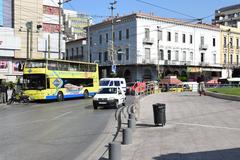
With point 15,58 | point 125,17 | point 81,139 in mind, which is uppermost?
point 125,17

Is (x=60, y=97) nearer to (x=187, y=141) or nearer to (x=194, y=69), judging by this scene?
(x=187, y=141)

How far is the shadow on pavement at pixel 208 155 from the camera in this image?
27.5 feet

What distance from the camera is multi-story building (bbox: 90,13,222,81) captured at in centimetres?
6938

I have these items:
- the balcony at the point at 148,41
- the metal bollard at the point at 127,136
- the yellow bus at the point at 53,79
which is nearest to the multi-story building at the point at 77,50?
the balcony at the point at 148,41

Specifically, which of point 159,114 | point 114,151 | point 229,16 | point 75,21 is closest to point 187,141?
point 159,114

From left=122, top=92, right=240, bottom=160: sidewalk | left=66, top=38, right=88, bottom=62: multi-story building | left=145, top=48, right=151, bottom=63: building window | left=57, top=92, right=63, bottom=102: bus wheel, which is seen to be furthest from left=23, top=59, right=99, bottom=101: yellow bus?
left=66, top=38, right=88, bottom=62: multi-story building

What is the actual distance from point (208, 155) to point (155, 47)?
209 feet

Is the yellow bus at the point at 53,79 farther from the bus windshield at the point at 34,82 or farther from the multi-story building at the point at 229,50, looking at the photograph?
the multi-story building at the point at 229,50

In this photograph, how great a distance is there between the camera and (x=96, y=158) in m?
9.02

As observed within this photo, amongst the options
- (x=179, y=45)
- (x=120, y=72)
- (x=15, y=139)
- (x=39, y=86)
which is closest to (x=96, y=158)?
(x=15, y=139)

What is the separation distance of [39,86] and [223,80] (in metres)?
45.7

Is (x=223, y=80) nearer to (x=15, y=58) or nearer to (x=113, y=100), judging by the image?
(x=15, y=58)

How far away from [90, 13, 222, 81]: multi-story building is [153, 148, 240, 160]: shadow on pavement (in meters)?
59.1

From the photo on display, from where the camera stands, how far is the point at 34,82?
32781 millimetres
